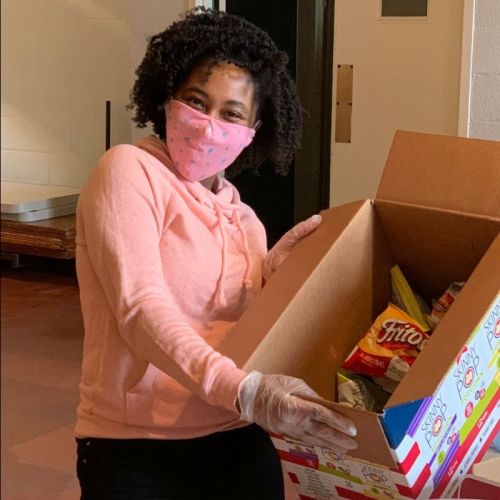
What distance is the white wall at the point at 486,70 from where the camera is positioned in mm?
3152

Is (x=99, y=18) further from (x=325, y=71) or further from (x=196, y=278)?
(x=196, y=278)

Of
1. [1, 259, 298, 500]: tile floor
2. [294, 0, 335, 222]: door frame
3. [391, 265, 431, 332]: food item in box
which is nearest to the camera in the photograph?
[1, 259, 298, 500]: tile floor

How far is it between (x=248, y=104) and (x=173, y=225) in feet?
0.84

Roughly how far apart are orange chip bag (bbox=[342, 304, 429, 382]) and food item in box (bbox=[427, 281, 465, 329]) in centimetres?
7

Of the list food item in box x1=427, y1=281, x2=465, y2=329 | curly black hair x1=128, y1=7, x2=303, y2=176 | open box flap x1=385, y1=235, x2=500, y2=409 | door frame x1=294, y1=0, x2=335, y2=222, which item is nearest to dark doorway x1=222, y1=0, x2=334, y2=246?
door frame x1=294, y1=0, x2=335, y2=222

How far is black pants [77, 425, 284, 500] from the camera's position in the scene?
124 centimetres

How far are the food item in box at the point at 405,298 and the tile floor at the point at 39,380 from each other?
565mm

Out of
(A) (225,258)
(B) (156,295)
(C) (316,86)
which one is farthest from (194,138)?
(C) (316,86)

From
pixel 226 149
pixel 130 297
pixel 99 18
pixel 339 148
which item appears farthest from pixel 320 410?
pixel 99 18

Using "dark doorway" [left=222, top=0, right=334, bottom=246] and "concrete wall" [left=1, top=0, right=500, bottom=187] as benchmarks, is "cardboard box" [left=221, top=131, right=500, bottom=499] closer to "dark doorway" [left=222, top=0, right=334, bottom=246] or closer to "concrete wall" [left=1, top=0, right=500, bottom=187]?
"concrete wall" [left=1, top=0, right=500, bottom=187]

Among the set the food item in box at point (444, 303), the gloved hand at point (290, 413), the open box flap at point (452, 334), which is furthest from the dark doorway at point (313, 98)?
the gloved hand at point (290, 413)

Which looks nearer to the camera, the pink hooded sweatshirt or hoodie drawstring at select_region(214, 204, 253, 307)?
the pink hooded sweatshirt

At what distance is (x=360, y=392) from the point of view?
134cm

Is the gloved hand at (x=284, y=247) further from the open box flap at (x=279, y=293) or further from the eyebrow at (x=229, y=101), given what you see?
the eyebrow at (x=229, y=101)
